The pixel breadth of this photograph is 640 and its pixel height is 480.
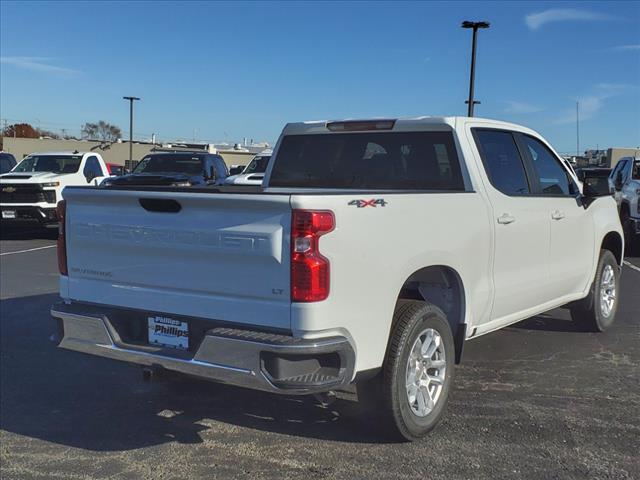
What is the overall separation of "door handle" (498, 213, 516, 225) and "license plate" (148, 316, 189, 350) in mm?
2340

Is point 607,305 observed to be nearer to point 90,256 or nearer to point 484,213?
point 484,213

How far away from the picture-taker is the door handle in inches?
183

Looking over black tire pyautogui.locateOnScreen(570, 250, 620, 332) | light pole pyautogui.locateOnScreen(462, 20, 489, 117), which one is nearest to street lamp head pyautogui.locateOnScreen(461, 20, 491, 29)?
light pole pyautogui.locateOnScreen(462, 20, 489, 117)

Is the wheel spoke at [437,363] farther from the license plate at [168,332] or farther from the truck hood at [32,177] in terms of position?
the truck hood at [32,177]

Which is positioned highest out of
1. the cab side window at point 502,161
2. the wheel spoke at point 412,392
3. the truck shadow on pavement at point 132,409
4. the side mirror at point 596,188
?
the cab side window at point 502,161

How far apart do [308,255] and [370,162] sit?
215 cm

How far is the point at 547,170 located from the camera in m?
5.66

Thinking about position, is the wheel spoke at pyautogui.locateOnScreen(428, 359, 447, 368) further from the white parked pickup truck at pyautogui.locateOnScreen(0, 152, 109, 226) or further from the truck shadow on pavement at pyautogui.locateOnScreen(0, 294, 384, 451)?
the white parked pickup truck at pyautogui.locateOnScreen(0, 152, 109, 226)

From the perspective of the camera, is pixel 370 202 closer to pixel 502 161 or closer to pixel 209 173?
pixel 502 161

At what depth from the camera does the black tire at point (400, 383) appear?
12.2 ft

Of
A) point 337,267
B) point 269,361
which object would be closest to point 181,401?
point 269,361

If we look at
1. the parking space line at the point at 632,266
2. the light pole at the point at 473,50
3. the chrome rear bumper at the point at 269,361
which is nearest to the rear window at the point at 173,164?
the parking space line at the point at 632,266

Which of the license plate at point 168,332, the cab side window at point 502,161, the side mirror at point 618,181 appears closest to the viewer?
the license plate at point 168,332

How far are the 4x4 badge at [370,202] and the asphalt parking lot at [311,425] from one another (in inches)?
51.2
